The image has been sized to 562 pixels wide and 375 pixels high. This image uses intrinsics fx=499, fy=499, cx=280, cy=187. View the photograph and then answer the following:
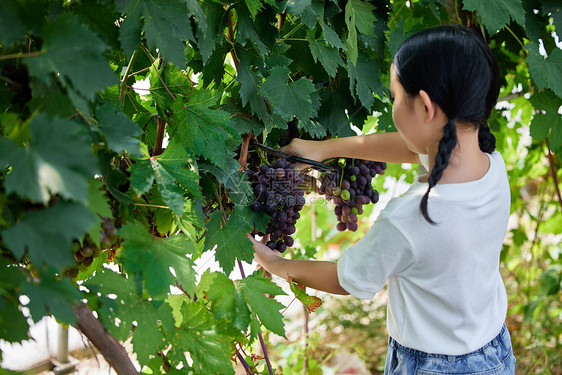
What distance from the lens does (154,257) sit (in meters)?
0.79

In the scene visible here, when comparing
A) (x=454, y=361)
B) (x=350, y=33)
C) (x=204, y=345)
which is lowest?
(x=454, y=361)

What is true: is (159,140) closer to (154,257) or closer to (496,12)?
(154,257)

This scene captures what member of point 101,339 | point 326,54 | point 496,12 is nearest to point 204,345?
point 101,339

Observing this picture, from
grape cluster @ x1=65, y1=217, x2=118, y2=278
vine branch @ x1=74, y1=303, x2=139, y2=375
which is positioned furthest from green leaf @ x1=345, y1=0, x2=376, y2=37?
vine branch @ x1=74, y1=303, x2=139, y2=375

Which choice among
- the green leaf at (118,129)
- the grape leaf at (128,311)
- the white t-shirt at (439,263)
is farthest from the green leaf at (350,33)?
the grape leaf at (128,311)

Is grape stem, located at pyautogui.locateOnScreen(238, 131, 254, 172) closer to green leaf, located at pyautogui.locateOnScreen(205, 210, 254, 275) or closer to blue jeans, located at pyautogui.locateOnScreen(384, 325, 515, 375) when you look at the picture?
green leaf, located at pyautogui.locateOnScreen(205, 210, 254, 275)

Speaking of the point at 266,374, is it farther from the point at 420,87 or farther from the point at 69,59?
the point at 69,59

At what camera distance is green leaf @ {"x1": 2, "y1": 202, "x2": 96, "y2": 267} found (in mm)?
552

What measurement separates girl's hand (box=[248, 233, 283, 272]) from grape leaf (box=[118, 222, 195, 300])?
25 centimetres

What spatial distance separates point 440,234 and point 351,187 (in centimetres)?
40

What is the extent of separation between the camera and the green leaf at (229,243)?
3.19 ft

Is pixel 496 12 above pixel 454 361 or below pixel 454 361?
above

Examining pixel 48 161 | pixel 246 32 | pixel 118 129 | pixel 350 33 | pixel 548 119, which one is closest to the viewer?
pixel 48 161

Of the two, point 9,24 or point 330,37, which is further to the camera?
point 330,37
